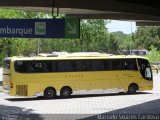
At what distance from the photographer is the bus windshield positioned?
108 ft

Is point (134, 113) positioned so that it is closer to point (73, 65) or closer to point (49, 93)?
point (49, 93)

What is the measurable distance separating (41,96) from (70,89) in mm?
1910

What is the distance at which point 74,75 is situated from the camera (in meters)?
30.9

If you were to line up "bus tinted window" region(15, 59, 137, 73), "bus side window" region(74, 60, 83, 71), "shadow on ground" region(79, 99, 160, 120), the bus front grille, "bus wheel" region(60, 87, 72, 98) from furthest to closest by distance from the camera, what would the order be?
"bus side window" region(74, 60, 83, 71) < "bus wheel" region(60, 87, 72, 98) < "bus tinted window" region(15, 59, 137, 73) < the bus front grille < "shadow on ground" region(79, 99, 160, 120)

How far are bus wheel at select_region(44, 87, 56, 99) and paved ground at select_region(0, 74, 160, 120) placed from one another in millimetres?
456

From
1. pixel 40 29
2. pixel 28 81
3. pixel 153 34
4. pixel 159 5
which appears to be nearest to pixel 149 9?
pixel 159 5

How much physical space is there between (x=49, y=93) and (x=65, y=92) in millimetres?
1122

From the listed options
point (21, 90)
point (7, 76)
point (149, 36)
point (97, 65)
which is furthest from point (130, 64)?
point (149, 36)

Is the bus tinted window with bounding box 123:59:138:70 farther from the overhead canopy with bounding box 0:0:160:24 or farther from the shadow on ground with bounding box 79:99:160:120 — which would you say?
the overhead canopy with bounding box 0:0:160:24

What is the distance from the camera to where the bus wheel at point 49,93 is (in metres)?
30.3

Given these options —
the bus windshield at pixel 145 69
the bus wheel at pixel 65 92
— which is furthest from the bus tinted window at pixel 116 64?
the bus wheel at pixel 65 92

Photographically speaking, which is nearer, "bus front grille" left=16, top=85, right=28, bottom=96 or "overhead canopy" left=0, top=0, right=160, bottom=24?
"overhead canopy" left=0, top=0, right=160, bottom=24

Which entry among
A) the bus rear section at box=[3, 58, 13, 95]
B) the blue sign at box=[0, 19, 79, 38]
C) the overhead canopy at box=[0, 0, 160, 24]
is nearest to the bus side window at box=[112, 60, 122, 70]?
the bus rear section at box=[3, 58, 13, 95]

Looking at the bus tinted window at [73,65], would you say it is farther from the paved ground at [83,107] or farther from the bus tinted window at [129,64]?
the paved ground at [83,107]
